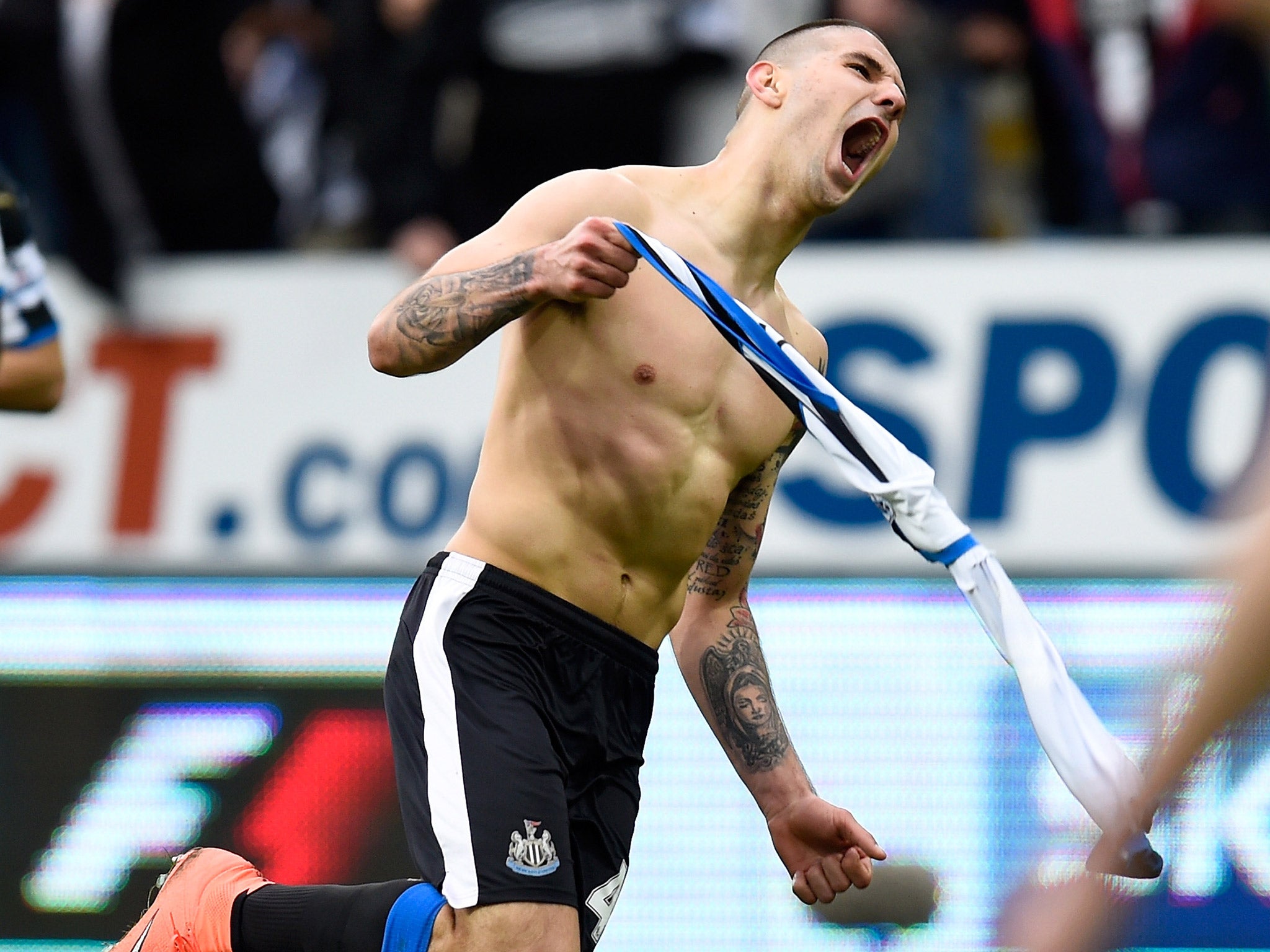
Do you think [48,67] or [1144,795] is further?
[48,67]

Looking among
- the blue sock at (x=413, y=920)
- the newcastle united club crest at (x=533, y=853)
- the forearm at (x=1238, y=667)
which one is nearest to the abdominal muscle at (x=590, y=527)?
the newcastle united club crest at (x=533, y=853)

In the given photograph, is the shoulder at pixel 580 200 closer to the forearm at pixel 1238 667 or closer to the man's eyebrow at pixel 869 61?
the man's eyebrow at pixel 869 61

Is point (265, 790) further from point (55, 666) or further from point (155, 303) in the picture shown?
point (155, 303)

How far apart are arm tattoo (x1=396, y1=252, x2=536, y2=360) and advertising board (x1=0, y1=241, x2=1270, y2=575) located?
2.28 m

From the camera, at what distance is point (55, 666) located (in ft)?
16.9

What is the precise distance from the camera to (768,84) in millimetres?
3469

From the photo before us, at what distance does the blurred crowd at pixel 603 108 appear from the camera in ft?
19.7

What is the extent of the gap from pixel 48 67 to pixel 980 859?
13.1 feet

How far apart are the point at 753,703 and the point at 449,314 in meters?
1.03

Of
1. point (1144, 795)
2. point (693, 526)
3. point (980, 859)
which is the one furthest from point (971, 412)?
point (1144, 795)

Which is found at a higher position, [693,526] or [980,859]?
[693,526]

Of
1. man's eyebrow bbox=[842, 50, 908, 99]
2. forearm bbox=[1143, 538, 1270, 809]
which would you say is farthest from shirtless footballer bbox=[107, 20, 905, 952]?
forearm bbox=[1143, 538, 1270, 809]

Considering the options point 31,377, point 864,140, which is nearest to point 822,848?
point 864,140

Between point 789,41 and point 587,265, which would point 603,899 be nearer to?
point 587,265
